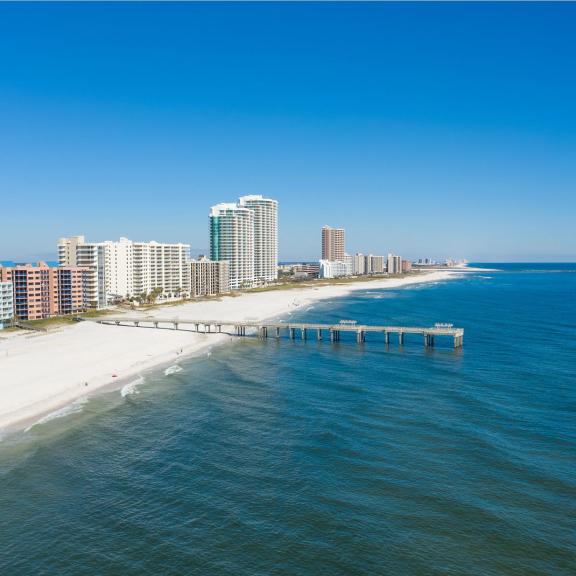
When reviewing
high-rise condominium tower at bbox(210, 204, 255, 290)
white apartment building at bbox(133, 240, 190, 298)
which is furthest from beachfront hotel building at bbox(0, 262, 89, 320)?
high-rise condominium tower at bbox(210, 204, 255, 290)

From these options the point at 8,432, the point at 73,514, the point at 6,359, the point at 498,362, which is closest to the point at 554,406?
the point at 498,362

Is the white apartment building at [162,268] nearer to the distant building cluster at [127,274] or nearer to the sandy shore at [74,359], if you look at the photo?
the distant building cluster at [127,274]

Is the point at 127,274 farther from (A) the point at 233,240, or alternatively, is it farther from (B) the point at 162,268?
(A) the point at 233,240

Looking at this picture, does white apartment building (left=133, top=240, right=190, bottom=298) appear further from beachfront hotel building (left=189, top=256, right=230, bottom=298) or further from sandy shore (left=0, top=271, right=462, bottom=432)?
sandy shore (left=0, top=271, right=462, bottom=432)

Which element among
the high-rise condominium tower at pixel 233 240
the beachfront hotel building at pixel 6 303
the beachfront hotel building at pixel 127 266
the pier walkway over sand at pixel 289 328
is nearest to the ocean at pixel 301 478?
the pier walkway over sand at pixel 289 328

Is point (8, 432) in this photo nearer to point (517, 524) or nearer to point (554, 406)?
point (517, 524)
